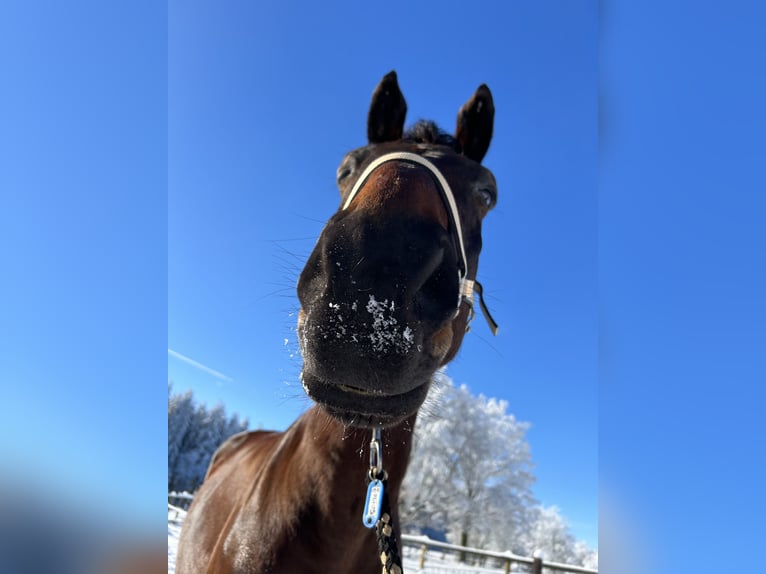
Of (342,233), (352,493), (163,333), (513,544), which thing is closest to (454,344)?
(352,493)

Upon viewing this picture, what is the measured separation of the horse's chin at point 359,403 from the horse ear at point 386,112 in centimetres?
159

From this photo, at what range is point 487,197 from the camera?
210 centimetres

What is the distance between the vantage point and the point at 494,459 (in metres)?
21.2

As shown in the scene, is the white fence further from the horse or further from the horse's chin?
the horse's chin

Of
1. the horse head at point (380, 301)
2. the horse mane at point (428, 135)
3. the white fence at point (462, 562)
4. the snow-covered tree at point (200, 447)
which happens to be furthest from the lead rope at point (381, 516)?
the snow-covered tree at point (200, 447)

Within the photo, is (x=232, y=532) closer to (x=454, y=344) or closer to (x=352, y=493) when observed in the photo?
(x=352, y=493)

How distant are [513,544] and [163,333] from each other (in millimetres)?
24748

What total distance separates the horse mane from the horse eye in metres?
0.37

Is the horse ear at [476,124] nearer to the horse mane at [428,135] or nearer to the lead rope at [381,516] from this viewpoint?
the horse mane at [428,135]

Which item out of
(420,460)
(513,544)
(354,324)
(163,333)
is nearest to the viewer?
(163,333)

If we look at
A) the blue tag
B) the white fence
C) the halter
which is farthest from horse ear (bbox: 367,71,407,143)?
the white fence

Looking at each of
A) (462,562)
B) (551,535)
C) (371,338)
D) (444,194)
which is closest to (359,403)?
(371,338)

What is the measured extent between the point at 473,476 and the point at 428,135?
2122cm

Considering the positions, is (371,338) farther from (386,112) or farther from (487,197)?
(386,112)
